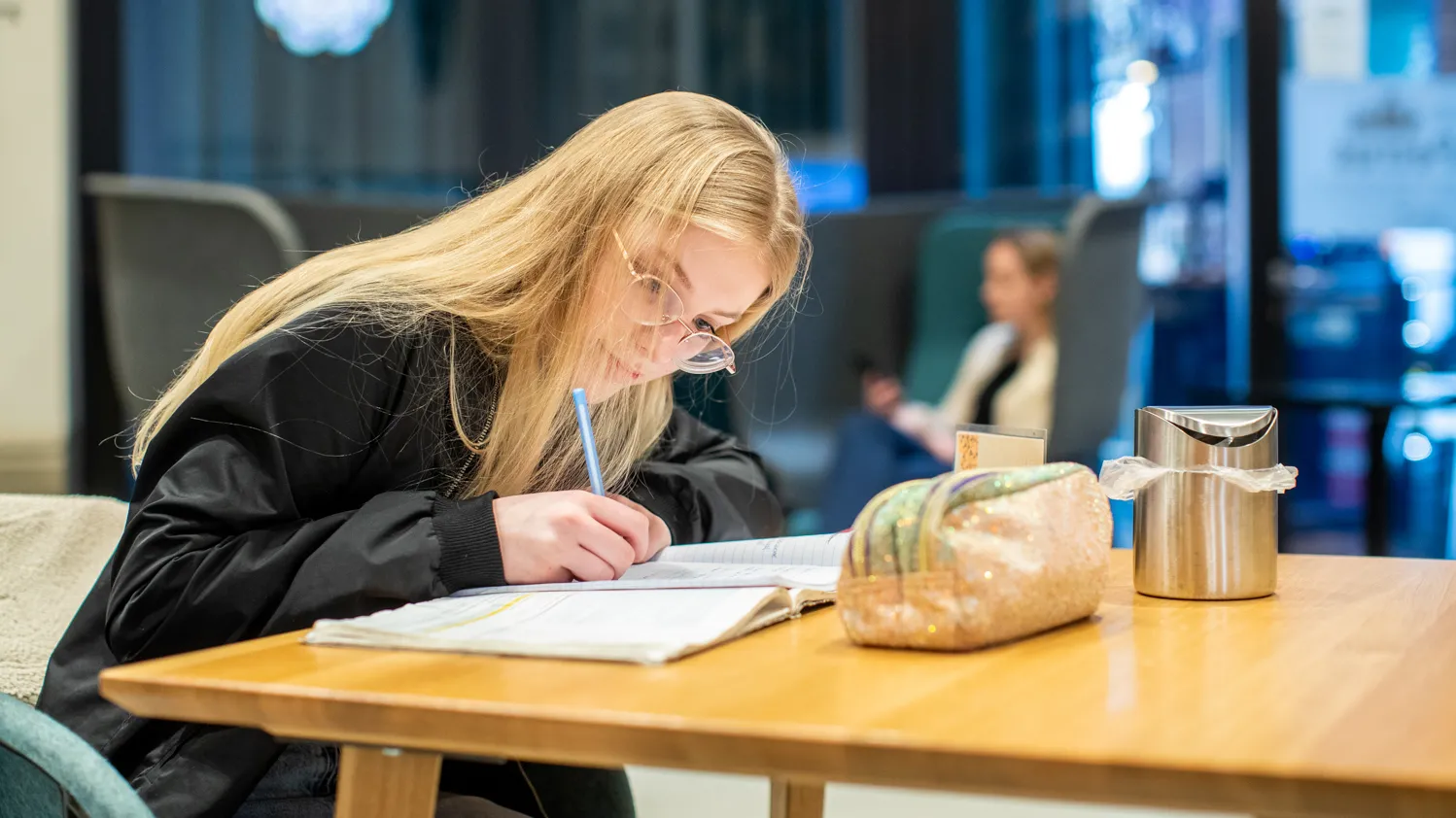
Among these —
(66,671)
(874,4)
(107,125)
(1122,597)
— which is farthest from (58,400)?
(1122,597)

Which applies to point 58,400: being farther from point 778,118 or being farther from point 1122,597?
point 1122,597

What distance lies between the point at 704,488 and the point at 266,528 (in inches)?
17.0

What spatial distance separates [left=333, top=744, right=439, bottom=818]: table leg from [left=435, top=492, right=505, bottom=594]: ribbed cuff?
0.21 meters

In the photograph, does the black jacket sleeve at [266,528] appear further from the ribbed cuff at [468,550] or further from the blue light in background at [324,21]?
the blue light in background at [324,21]

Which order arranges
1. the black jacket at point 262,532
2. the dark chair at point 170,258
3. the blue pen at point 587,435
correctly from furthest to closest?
the dark chair at point 170,258
the blue pen at point 587,435
the black jacket at point 262,532

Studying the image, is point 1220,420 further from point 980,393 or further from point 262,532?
point 980,393

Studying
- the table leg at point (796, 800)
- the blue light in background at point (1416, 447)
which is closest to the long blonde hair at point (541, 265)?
the table leg at point (796, 800)

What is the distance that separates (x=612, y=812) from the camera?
1042 mm

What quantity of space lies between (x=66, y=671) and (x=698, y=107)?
0.62m

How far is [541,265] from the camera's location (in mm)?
1045

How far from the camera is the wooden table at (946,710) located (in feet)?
1.51

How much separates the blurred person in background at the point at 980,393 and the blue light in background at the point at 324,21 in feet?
6.46

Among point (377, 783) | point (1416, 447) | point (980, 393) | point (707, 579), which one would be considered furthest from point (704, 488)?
point (1416, 447)

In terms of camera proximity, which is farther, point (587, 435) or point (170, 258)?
point (170, 258)
